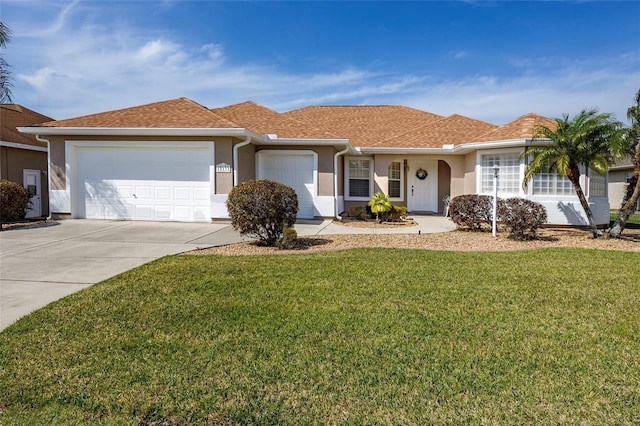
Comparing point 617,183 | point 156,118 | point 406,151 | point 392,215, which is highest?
point 156,118

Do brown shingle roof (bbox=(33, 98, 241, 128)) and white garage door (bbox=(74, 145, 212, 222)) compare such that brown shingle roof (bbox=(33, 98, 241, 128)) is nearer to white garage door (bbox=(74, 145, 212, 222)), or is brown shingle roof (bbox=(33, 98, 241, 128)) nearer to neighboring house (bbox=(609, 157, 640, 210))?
white garage door (bbox=(74, 145, 212, 222))

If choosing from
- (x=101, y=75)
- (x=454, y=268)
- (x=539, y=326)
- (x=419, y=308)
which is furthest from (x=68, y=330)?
(x=101, y=75)

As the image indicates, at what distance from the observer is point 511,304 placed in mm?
5188

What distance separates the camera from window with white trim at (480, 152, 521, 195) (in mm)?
13508

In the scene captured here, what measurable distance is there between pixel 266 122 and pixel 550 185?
36.3 ft

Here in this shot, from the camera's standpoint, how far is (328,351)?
384cm

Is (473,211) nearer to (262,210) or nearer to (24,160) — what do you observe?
(262,210)

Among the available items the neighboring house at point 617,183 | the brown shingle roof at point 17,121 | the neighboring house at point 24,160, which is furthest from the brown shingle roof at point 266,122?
the neighboring house at point 617,183

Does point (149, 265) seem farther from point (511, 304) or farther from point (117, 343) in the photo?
point (511, 304)

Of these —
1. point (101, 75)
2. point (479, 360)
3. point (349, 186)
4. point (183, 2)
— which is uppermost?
point (183, 2)

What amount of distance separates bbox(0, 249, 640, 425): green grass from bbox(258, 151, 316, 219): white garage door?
28.4ft

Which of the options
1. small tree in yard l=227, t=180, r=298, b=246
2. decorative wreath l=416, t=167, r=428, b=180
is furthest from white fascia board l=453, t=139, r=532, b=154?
small tree in yard l=227, t=180, r=298, b=246

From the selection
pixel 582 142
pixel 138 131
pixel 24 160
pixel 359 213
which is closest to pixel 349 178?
pixel 359 213

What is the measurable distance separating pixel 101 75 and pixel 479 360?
15653 millimetres
